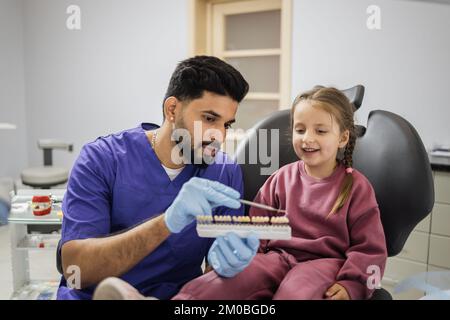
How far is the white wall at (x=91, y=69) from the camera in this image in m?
0.62

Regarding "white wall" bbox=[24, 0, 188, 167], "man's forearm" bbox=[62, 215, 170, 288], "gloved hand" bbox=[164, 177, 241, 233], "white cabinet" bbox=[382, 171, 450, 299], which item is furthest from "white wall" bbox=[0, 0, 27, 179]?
"white cabinet" bbox=[382, 171, 450, 299]

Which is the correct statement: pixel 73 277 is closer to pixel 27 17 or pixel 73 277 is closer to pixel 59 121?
pixel 59 121

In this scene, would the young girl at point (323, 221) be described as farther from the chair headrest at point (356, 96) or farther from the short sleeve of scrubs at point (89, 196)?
the short sleeve of scrubs at point (89, 196)

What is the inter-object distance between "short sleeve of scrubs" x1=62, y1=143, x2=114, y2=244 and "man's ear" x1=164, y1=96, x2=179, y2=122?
0.51 feet

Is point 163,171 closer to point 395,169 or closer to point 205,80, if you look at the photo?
point 205,80

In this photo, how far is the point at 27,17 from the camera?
0.60 metres

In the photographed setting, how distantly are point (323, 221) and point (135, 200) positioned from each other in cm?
32

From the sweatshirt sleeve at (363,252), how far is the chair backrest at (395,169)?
0.31 ft

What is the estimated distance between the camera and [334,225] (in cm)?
65

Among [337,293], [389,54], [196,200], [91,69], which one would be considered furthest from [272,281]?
[389,54]

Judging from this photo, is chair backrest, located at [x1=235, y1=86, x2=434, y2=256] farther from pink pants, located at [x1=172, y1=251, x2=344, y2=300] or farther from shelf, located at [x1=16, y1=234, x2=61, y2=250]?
shelf, located at [x1=16, y1=234, x2=61, y2=250]
